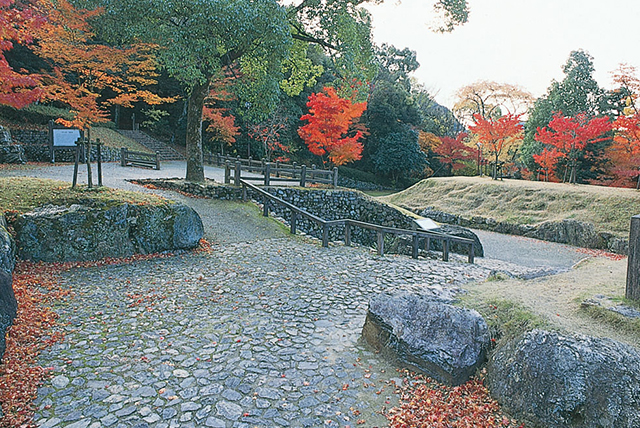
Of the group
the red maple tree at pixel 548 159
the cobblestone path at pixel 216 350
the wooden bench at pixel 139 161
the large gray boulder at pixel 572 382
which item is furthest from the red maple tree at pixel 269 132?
the large gray boulder at pixel 572 382

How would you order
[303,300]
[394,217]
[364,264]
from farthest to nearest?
[394,217] < [364,264] < [303,300]

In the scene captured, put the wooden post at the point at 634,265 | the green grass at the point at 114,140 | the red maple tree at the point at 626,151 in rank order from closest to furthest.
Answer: the wooden post at the point at 634,265 → the red maple tree at the point at 626,151 → the green grass at the point at 114,140

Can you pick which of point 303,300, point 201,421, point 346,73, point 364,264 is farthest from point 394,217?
point 201,421

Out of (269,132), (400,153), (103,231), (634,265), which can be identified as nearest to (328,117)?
(269,132)

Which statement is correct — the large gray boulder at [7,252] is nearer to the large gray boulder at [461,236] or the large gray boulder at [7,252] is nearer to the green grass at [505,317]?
the green grass at [505,317]

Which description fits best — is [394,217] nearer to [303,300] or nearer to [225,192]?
[225,192]

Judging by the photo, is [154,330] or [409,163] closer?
[154,330]

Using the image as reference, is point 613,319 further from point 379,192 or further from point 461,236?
point 379,192

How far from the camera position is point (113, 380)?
14.3 ft

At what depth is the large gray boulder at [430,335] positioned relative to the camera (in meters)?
4.55

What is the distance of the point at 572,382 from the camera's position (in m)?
3.64

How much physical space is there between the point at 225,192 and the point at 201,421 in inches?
490

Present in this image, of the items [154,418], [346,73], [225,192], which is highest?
[346,73]

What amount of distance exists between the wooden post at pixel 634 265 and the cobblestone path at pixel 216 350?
297 centimetres
